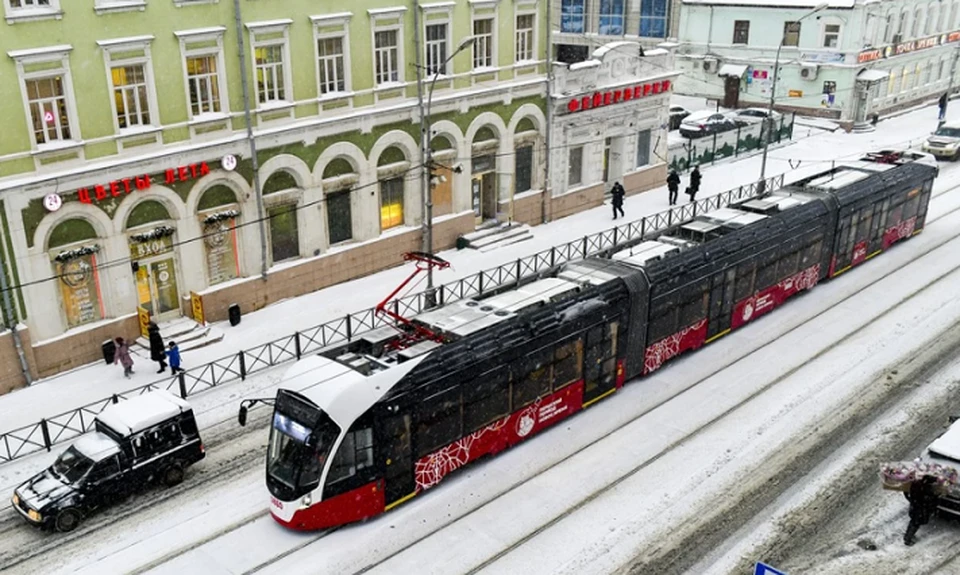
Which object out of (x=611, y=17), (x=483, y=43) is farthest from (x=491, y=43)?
(x=611, y=17)

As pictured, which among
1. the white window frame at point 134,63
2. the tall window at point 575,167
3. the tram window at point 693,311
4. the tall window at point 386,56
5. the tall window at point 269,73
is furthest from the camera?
the tall window at point 575,167

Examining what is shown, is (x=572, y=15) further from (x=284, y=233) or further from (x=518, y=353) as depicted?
(x=518, y=353)

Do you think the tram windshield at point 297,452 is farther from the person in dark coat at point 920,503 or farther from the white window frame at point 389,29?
the white window frame at point 389,29

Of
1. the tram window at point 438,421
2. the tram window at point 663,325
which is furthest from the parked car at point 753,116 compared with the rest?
the tram window at point 438,421

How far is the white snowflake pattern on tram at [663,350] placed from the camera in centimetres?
2503

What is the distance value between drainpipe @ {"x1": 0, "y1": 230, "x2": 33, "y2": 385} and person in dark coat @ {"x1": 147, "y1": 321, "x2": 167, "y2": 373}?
3373mm

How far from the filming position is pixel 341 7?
30.4m

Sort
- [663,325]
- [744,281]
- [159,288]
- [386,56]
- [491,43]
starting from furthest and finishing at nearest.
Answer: [491,43] → [386,56] → [159,288] → [744,281] → [663,325]

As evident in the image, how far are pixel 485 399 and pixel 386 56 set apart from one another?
55.2ft

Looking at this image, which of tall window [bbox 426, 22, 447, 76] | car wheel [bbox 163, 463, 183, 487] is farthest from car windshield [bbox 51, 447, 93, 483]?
tall window [bbox 426, 22, 447, 76]

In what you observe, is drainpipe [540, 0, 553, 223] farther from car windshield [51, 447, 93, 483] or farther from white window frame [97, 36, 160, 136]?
car windshield [51, 447, 93, 483]

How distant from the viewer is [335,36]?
30531mm

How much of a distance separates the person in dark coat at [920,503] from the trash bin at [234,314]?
2033 centimetres

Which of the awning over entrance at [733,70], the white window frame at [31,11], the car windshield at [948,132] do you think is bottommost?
the car windshield at [948,132]
